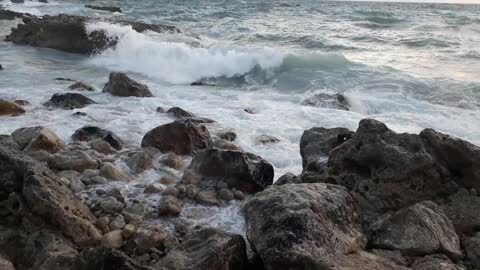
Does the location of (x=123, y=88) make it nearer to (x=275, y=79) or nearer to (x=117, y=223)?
(x=275, y=79)

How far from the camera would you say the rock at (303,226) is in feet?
9.89

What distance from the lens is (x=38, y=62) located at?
13422 millimetres

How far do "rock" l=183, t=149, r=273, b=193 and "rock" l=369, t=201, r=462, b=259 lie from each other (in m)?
1.53

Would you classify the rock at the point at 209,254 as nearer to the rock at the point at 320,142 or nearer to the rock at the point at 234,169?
the rock at the point at 234,169

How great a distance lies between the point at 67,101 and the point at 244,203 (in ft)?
16.0

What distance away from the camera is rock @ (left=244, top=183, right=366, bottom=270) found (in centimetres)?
302

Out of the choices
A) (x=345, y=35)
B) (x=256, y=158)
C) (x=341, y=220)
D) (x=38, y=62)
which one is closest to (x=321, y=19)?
(x=345, y=35)

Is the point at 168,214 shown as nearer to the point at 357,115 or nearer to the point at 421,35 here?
the point at 357,115

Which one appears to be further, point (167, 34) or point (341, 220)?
point (167, 34)

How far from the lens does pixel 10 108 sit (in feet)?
24.9

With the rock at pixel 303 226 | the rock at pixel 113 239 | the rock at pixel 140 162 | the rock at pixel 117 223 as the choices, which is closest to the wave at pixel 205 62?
the rock at pixel 140 162

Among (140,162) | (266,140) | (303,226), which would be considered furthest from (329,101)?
(303,226)

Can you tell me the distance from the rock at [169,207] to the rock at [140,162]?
3.30 feet

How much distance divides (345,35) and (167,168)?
56.3 ft
